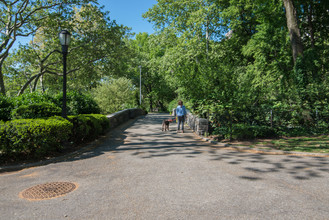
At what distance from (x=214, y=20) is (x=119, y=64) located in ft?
37.5

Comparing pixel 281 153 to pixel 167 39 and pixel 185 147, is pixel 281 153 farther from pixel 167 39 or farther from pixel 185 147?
pixel 167 39

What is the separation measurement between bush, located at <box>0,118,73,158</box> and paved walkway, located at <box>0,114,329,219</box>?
28.5 inches

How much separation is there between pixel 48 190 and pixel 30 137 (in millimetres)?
2616

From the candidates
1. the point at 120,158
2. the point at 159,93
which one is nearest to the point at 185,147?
the point at 120,158

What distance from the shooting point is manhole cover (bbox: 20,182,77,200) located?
4139mm

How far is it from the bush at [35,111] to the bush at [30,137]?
1.51 metres

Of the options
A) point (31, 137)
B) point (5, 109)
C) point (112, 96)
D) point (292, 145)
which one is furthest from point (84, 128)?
point (112, 96)

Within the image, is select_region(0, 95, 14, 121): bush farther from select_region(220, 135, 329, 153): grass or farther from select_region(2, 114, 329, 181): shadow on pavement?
select_region(220, 135, 329, 153): grass

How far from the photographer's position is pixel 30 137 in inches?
252

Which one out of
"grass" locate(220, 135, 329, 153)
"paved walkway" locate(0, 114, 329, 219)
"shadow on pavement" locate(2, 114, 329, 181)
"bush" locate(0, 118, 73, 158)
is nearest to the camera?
"paved walkway" locate(0, 114, 329, 219)

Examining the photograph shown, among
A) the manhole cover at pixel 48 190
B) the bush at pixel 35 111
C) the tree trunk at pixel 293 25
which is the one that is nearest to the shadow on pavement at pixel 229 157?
the bush at pixel 35 111

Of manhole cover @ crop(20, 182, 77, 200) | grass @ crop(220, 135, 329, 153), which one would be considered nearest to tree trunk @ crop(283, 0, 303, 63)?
grass @ crop(220, 135, 329, 153)

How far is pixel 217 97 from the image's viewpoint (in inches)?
422

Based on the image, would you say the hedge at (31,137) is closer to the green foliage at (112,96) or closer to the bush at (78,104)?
the bush at (78,104)
